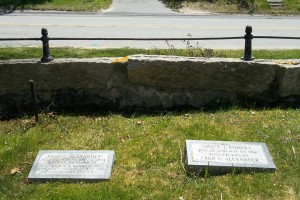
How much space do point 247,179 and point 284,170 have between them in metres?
0.56

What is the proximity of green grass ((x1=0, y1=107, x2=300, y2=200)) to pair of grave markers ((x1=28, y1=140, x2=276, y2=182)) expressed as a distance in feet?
0.33

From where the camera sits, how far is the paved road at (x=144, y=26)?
46.3ft

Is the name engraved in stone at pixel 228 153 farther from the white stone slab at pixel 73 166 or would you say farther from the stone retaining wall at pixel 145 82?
the stone retaining wall at pixel 145 82

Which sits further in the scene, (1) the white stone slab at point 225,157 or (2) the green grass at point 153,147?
(1) the white stone slab at point 225,157

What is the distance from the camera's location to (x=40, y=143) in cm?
606

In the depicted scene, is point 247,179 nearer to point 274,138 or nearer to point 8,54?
point 274,138

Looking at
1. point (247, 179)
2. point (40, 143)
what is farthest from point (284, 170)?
point (40, 143)

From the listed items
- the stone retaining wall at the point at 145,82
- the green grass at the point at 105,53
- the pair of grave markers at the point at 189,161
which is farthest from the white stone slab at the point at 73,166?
the green grass at the point at 105,53

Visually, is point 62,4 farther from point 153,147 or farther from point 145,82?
point 153,147

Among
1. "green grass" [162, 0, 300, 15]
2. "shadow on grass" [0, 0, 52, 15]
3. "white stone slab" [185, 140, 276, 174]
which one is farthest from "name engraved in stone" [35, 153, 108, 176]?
"green grass" [162, 0, 300, 15]

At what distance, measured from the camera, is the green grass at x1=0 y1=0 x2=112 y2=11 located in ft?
70.2

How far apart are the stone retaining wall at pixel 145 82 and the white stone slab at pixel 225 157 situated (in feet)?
5.17

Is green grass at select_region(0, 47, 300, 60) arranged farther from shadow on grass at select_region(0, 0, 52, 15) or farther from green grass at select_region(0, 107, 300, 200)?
shadow on grass at select_region(0, 0, 52, 15)

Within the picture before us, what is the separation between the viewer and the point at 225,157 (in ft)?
17.6
